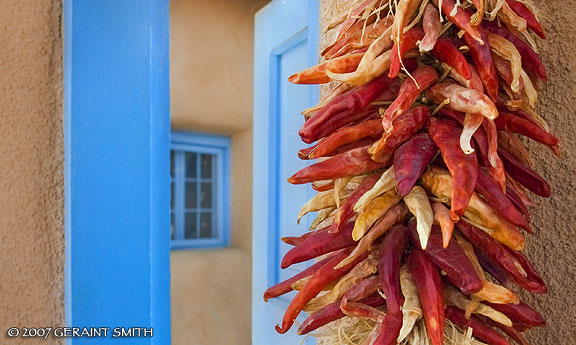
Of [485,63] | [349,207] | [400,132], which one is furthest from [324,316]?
[485,63]

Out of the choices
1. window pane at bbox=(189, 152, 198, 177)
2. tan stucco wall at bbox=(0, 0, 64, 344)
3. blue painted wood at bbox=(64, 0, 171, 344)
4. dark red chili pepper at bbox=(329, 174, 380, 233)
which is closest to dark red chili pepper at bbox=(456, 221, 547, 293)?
dark red chili pepper at bbox=(329, 174, 380, 233)

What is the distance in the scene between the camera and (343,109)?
553 mm

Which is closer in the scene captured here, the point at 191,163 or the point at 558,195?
the point at 558,195

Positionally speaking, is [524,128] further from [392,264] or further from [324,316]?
[324,316]

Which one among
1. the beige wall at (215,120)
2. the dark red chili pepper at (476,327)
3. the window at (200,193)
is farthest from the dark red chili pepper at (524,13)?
the window at (200,193)

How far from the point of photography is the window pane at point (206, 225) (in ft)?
14.0

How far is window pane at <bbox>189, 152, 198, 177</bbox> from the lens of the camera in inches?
166

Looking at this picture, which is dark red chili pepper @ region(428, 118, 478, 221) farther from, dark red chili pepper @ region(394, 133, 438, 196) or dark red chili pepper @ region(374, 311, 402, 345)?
dark red chili pepper @ region(374, 311, 402, 345)

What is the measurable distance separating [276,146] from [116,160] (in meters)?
0.48

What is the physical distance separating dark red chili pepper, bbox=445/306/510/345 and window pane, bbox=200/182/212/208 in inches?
155

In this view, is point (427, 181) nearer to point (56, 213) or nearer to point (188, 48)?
point (56, 213)

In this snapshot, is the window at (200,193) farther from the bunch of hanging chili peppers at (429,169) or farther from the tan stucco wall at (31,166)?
the bunch of hanging chili peppers at (429,169)

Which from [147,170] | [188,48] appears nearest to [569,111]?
[147,170]

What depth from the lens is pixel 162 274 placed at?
4.48ft
